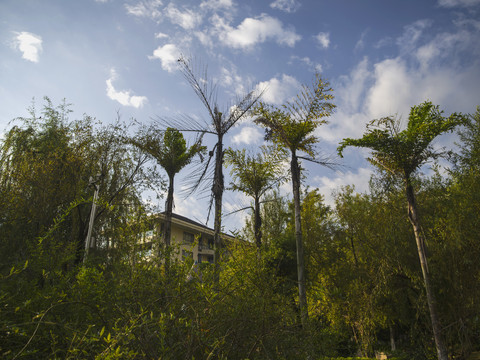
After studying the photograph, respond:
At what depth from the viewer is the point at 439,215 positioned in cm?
1286

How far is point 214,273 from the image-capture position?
4.17m

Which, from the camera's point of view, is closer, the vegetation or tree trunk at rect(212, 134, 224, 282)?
the vegetation

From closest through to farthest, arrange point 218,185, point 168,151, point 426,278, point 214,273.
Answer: point 214,273 → point 218,185 → point 426,278 → point 168,151

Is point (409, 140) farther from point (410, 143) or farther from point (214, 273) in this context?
point (214, 273)

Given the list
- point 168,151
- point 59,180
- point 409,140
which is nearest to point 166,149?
point 168,151

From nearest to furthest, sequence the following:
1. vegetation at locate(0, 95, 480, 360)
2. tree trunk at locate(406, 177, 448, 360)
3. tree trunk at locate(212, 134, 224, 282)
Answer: vegetation at locate(0, 95, 480, 360) < tree trunk at locate(212, 134, 224, 282) < tree trunk at locate(406, 177, 448, 360)

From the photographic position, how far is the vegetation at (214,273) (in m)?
3.00

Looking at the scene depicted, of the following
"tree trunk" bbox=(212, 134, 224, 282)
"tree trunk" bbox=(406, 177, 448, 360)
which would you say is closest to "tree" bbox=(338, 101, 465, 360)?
"tree trunk" bbox=(406, 177, 448, 360)

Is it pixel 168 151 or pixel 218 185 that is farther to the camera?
pixel 168 151

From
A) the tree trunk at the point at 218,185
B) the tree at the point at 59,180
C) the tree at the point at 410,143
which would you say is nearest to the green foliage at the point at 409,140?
the tree at the point at 410,143

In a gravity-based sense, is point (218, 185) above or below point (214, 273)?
above

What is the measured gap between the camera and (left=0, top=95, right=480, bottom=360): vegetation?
3.00m

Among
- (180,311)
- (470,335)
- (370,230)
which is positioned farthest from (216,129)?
(470,335)

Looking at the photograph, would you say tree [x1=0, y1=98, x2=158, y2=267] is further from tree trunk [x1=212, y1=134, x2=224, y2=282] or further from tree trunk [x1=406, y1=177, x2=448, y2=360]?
tree trunk [x1=406, y1=177, x2=448, y2=360]
